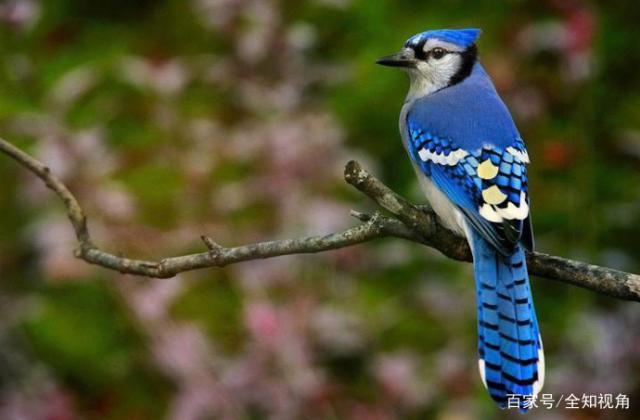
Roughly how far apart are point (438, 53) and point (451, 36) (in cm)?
8

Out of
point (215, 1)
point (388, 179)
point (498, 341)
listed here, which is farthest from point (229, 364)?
point (498, 341)

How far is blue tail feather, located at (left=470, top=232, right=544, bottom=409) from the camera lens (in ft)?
5.75

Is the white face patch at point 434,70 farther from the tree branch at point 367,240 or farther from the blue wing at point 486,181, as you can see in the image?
the tree branch at point 367,240

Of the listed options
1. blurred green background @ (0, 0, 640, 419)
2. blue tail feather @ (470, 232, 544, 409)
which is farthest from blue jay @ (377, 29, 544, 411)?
blurred green background @ (0, 0, 640, 419)

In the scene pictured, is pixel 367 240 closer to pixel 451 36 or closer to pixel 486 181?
pixel 486 181

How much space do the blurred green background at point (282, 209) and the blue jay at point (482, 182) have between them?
2.69 ft

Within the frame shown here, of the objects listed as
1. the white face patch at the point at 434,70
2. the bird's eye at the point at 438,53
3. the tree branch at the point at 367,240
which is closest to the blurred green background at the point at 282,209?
the white face patch at the point at 434,70

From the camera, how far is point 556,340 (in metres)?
3.19

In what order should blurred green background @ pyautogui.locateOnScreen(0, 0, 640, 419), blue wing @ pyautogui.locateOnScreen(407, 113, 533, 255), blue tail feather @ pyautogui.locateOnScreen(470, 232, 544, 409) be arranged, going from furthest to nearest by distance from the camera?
1. blurred green background @ pyautogui.locateOnScreen(0, 0, 640, 419)
2. blue wing @ pyautogui.locateOnScreen(407, 113, 533, 255)
3. blue tail feather @ pyautogui.locateOnScreen(470, 232, 544, 409)

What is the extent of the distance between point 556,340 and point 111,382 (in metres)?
1.36

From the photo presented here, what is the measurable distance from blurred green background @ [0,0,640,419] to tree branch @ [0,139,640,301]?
3.59 ft

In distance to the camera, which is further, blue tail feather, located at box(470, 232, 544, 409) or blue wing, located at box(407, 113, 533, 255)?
blue wing, located at box(407, 113, 533, 255)

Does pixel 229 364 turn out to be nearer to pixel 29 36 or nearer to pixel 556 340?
pixel 556 340

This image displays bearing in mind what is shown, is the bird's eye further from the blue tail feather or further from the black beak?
the blue tail feather
